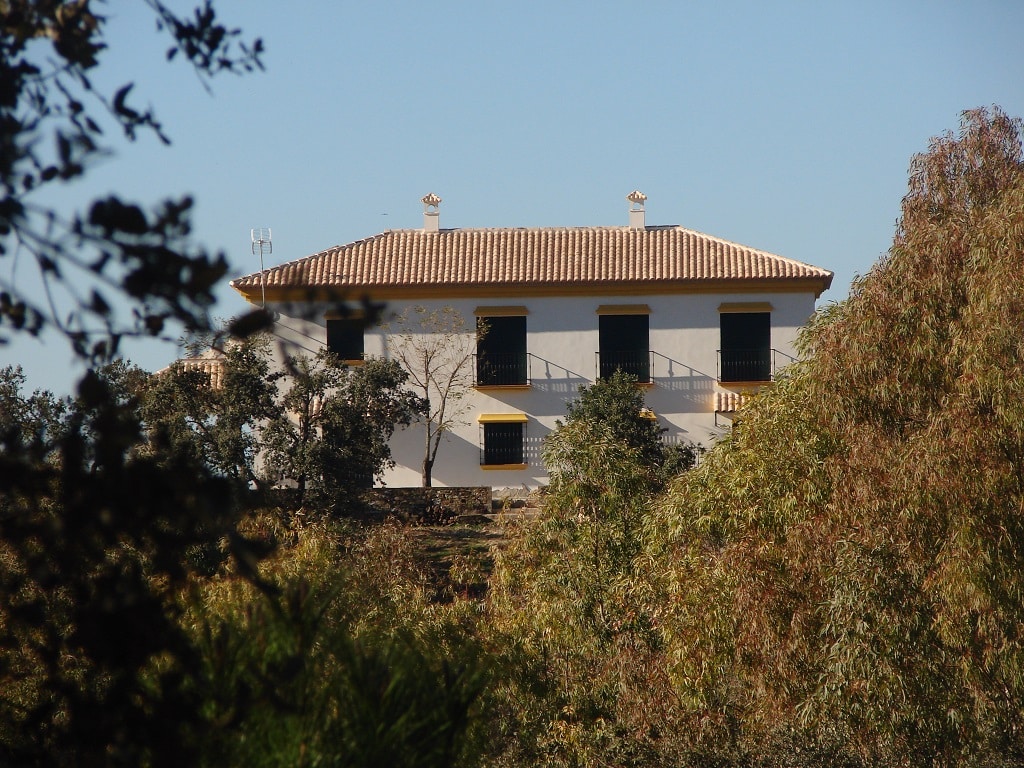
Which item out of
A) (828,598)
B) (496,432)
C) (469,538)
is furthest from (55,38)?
(496,432)

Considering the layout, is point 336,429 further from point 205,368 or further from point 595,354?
point 595,354

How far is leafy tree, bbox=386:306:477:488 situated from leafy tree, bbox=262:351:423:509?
4159 mm

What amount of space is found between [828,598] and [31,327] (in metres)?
7.83

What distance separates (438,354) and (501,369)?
1481 mm

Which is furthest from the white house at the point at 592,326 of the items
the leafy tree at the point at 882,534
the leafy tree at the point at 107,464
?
the leafy tree at the point at 107,464

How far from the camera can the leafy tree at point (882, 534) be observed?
8.90 m

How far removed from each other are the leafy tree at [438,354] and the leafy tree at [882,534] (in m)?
17.7

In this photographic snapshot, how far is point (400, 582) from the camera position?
14055 mm

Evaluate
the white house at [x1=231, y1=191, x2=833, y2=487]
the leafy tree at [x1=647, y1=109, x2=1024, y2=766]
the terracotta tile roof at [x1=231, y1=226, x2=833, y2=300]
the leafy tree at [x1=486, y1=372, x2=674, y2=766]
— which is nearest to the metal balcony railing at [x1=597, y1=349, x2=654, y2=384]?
the white house at [x1=231, y1=191, x2=833, y2=487]

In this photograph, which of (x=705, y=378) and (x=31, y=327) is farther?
(x=705, y=378)

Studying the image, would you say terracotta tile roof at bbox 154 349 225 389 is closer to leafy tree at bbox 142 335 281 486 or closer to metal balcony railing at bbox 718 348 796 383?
leafy tree at bbox 142 335 281 486

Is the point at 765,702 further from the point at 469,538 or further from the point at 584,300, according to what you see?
the point at 584,300

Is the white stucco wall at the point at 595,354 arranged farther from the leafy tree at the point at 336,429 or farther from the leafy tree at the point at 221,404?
the leafy tree at the point at 221,404

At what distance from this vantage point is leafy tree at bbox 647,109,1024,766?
8.90m
